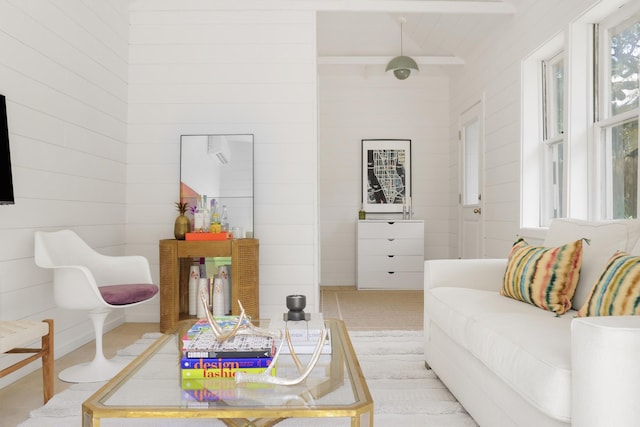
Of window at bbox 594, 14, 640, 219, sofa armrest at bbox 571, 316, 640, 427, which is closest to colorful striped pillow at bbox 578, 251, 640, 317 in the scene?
sofa armrest at bbox 571, 316, 640, 427

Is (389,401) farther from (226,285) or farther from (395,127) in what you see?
(395,127)

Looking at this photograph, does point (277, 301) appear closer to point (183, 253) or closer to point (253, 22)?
point (183, 253)

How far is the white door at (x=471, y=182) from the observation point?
5238mm

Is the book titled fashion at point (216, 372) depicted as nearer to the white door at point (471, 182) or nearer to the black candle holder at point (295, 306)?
the black candle holder at point (295, 306)

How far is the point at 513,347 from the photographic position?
168 cm

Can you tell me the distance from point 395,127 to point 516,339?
507 cm

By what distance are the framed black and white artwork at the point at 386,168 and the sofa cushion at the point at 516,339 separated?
390 centimetres

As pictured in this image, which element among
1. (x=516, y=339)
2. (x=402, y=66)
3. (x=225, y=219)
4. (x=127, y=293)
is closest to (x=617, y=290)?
(x=516, y=339)

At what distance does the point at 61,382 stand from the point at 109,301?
1.59ft

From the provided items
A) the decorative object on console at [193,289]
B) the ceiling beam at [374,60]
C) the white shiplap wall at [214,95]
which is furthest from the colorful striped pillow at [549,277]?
the ceiling beam at [374,60]

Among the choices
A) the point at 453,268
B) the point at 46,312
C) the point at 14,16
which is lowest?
the point at 46,312

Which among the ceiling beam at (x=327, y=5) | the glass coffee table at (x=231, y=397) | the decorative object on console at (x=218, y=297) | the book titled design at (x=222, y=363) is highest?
the ceiling beam at (x=327, y=5)

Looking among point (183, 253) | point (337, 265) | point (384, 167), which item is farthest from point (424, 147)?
point (183, 253)

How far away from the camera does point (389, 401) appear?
235 centimetres
